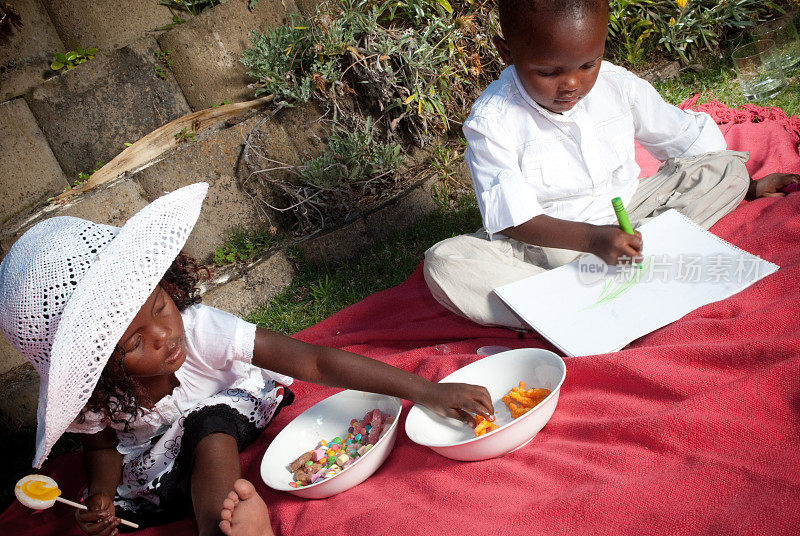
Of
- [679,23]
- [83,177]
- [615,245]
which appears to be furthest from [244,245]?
[679,23]

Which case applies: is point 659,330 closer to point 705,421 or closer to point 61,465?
point 705,421

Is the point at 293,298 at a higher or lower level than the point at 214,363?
lower

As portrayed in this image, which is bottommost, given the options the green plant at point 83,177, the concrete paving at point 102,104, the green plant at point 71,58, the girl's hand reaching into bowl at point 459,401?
the girl's hand reaching into bowl at point 459,401

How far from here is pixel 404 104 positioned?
3348 millimetres

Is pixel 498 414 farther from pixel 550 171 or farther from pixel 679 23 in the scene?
pixel 679 23

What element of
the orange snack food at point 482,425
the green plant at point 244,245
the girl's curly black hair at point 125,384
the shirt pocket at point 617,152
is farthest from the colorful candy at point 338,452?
the green plant at point 244,245

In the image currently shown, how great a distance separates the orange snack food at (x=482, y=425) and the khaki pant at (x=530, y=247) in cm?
50

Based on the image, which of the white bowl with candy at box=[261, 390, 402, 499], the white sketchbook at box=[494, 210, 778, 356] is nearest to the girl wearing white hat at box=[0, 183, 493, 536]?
the white bowl with candy at box=[261, 390, 402, 499]

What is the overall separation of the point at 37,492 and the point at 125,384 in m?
0.31

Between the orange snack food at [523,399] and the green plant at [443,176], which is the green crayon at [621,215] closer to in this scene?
the orange snack food at [523,399]

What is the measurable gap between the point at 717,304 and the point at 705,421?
1.71 ft

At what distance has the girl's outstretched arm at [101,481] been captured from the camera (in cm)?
164

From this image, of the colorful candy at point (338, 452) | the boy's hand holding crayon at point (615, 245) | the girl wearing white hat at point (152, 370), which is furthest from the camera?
the boy's hand holding crayon at point (615, 245)

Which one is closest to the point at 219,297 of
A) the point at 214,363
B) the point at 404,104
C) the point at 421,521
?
the point at 214,363
